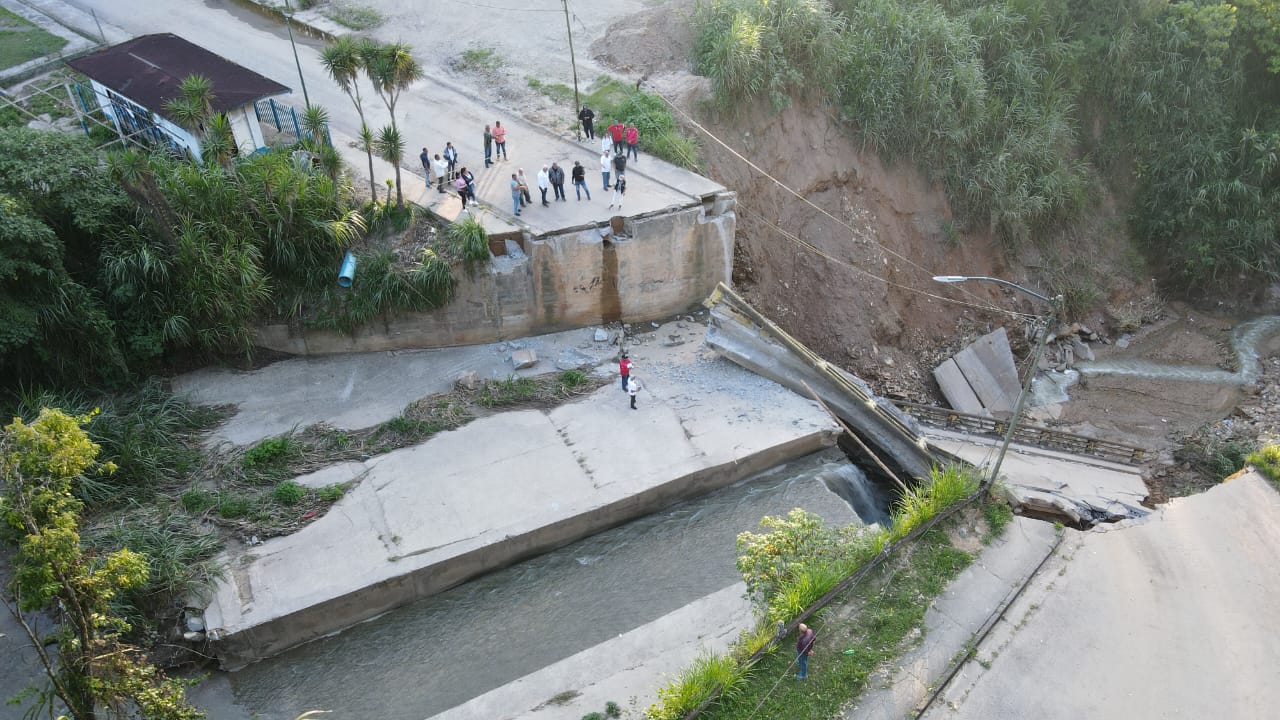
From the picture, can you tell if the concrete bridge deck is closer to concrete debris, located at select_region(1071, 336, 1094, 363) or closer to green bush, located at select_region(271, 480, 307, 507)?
green bush, located at select_region(271, 480, 307, 507)

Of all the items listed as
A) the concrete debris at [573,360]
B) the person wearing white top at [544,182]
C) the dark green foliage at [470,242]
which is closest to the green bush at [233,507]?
the dark green foliage at [470,242]

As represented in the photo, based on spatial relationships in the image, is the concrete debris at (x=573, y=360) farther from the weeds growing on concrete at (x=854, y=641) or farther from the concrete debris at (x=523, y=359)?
the weeds growing on concrete at (x=854, y=641)

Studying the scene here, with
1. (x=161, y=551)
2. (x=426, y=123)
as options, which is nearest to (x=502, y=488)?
(x=161, y=551)

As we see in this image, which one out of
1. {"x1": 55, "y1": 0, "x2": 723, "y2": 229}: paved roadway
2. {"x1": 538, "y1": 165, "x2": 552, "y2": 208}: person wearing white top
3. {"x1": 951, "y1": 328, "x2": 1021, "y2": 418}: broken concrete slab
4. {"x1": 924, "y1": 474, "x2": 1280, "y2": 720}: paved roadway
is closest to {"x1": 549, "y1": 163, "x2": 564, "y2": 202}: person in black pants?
{"x1": 538, "y1": 165, "x2": 552, "y2": 208}: person wearing white top

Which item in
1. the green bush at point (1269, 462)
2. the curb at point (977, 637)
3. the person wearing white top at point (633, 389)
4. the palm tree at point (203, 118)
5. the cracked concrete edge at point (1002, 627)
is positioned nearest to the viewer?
the curb at point (977, 637)

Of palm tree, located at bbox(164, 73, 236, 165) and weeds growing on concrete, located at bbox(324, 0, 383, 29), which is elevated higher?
weeds growing on concrete, located at bbox(324, 0, 383, 29)

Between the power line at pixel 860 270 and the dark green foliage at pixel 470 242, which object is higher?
the dark green foliage at pixel 470 242
